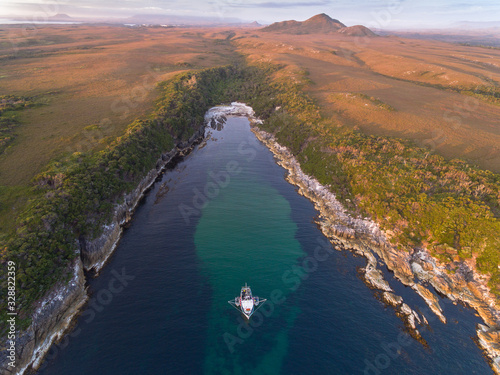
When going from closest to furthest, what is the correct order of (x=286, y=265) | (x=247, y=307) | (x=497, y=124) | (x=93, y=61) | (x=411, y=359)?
1. (x=411, y=359)
2. (x=247, y=307)
3. (x=286, y=265)
4. (x=497, y=124)
5. (x=93, y=61)

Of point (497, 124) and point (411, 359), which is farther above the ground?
point (497, 124)

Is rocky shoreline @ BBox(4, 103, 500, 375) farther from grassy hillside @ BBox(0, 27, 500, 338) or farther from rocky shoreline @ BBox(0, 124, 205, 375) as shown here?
grassy hillside @ BBox(0, 27, 500, 338)

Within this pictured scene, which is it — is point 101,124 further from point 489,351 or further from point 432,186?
point 489,351

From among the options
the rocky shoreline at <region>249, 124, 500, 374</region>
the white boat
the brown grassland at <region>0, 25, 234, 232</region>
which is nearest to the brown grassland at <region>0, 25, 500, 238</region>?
the brown grassland at <region>0, 25, 234, 232</region>

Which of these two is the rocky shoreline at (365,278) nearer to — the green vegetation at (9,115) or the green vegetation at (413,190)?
the green vegetation at (413,190)

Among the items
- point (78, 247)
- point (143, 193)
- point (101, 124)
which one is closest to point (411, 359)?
point (78, 247)

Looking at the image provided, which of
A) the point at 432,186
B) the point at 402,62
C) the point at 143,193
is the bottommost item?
the point at 143,193

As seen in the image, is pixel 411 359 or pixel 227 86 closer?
pixel 411 359

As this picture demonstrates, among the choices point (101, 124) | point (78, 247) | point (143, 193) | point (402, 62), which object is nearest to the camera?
point (78, 247)

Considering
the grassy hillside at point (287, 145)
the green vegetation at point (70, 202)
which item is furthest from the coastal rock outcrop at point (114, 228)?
the grassy hillside at point (287, 145)
